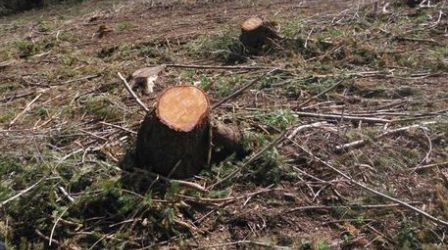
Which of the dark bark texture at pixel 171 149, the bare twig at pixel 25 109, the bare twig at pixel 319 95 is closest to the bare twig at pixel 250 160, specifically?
the dark bark texture at pixel 171 149

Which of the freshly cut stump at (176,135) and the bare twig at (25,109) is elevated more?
the freshly cut stump at (176,135)

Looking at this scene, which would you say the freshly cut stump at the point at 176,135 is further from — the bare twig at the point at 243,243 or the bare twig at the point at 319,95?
the bare twig at the point at 319,95

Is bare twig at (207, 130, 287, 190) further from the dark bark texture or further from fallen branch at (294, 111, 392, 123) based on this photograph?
fallen branch at (294, 111, 392, 123)

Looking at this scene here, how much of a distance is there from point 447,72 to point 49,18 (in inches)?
254

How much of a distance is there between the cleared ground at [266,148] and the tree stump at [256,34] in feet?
0.38

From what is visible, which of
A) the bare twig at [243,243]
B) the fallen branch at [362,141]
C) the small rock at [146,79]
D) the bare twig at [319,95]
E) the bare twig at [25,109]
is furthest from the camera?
the small rock at [146,79]

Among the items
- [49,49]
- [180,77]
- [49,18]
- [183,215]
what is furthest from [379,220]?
[49,18]

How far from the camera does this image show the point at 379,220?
357 cm

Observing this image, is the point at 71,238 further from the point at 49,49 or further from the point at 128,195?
the point at 49,49

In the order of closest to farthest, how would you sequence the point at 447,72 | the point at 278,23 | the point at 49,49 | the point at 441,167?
the point at 441,167, the point at 447,72, the point at 278,23, the point at 49,49

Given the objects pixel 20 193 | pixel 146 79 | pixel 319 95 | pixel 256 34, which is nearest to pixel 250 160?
pixel 319 95

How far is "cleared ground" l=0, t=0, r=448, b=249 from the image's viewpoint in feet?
11.8

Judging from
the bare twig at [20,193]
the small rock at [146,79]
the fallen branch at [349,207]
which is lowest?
the fallen branch at [349,207]

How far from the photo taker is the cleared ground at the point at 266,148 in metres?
3.59
